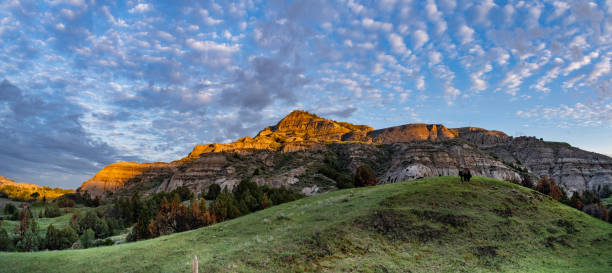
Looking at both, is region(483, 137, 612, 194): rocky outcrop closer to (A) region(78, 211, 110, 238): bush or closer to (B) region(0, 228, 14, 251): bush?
(A) region(78, 211, 110, 238): bush

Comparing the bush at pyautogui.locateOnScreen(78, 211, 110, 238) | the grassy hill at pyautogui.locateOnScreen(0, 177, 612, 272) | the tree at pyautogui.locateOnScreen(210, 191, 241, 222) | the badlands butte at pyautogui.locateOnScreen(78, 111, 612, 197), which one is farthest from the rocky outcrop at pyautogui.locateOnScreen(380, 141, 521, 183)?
the bush at pyautogui.locateOnScreen(78, 211, 110, 238)

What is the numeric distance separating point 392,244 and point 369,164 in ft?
409

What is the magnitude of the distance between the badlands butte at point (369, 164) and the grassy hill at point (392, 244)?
6320cm

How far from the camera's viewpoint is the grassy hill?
15.1 meters

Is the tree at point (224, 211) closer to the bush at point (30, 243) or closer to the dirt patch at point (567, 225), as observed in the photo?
the bush at point (30, 243)

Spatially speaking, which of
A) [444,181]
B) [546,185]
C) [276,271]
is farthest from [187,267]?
[546,185]

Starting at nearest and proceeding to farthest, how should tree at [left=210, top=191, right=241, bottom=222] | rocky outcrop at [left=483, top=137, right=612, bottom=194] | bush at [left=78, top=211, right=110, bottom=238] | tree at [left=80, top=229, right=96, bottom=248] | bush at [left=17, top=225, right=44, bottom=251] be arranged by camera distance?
bush at [left=17, top=225, right=44, bottom=251], tree at [left=80, top=229, right=96, bottom=248], tree at [left=210, top=191, right=241, bottom=222], bush at [left=78, top=211, right=110, bottom=238], rocky outcrop at [left=483, top=137, right=612, bottom=194]

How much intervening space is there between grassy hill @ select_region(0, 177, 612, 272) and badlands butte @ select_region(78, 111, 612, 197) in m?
63.2

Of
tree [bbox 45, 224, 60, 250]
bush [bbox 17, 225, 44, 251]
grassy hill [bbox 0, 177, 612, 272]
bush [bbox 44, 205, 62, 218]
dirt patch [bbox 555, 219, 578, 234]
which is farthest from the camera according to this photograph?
bush [bbox 44, 205, 62, 218]

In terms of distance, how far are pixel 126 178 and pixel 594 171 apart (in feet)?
759

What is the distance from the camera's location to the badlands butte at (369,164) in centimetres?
10462

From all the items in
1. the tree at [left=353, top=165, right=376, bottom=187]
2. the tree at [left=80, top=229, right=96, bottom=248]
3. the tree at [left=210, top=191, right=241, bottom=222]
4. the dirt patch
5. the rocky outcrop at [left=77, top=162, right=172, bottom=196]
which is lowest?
the tree at [left=80, top=229, right=96, bottom=248]

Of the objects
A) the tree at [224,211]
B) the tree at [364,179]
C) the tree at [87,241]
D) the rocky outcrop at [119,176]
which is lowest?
the tree at [87,241]

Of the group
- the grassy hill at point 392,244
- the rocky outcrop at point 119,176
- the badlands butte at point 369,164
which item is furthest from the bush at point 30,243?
the rocky outcrop at point 119,176
